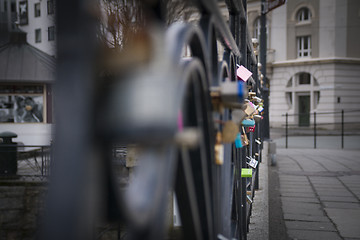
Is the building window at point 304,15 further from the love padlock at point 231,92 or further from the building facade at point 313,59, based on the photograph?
the love padlock at point 231,92

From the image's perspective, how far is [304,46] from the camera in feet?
85.5

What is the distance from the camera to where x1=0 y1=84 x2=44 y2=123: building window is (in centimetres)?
1204

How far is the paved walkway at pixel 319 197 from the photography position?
161 inches

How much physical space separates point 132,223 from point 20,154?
9.68 metres

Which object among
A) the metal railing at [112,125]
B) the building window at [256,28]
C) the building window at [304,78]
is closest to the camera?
the metal railing at [112,125]

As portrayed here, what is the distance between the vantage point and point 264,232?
9.30 ft

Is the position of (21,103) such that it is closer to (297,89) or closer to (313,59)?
(297,89)

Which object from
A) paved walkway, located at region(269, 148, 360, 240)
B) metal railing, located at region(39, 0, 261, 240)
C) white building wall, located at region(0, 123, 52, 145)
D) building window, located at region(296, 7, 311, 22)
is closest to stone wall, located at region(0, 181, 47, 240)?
white building wall, located at region(0, 123, 52, 145)

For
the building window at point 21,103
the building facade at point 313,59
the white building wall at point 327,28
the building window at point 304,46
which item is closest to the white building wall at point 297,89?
the building facade at point 313,59

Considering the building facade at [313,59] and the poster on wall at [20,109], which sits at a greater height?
the building facade at [313,59]

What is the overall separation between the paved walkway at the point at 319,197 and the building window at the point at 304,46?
1749 centimetres

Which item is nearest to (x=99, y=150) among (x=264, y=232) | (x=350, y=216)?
(x=264, y=232)

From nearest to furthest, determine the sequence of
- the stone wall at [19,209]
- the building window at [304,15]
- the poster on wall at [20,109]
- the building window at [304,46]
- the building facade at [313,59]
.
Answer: the stone wall at [19,209] → the poster on wall at [20,109] → the building facade at [313,59] → the building window at [304,15] → the building window at [304,46]

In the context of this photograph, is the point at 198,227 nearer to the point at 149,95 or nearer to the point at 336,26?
the point at 149,95
